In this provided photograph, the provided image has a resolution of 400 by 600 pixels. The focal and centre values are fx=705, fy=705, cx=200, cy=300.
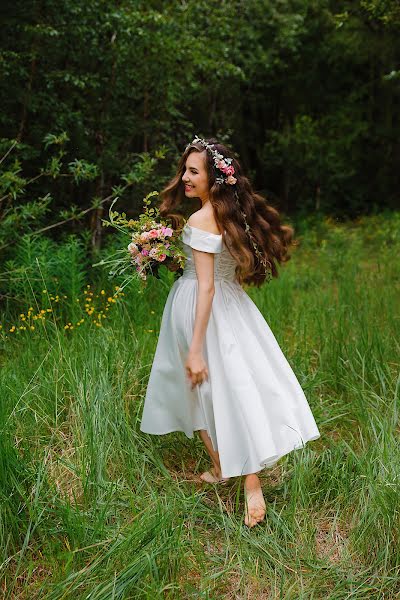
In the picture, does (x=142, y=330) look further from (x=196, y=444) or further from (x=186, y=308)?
(x=186, y=308)

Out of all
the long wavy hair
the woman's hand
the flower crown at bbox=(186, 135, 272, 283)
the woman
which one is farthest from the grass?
the flower crown at bbox=(186, 135, 272, 283)

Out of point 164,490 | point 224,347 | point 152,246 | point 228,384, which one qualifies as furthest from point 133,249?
point 164,490

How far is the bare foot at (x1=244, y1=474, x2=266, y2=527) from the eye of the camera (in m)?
3.00

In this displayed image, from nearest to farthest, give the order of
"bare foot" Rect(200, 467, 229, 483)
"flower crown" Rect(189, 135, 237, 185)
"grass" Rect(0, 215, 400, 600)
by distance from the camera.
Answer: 1. "grass" Rect(0, 215, 400, 600)
2. "flower crown" Rect(189, 135, 237, 185)
3. "bare foot" Rect(200, 467, 229, 483)

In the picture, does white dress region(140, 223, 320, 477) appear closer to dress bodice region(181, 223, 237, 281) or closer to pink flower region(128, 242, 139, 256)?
dress bodice region(181, 223, 237, 281)

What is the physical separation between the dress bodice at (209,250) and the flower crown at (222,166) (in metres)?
0.26

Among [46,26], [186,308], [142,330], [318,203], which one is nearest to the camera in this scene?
[186,308]

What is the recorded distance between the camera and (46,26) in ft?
20.8

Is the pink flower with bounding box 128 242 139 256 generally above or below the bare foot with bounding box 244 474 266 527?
above

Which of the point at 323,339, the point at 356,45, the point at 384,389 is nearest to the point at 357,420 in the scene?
the point at 384,389

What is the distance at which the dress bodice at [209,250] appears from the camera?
3.02 meters

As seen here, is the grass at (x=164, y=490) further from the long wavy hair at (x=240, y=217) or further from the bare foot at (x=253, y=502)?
the long wavy hair at (x=240, y=217)

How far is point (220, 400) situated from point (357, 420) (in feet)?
3.83

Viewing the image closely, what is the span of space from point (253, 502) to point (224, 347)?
680mm
